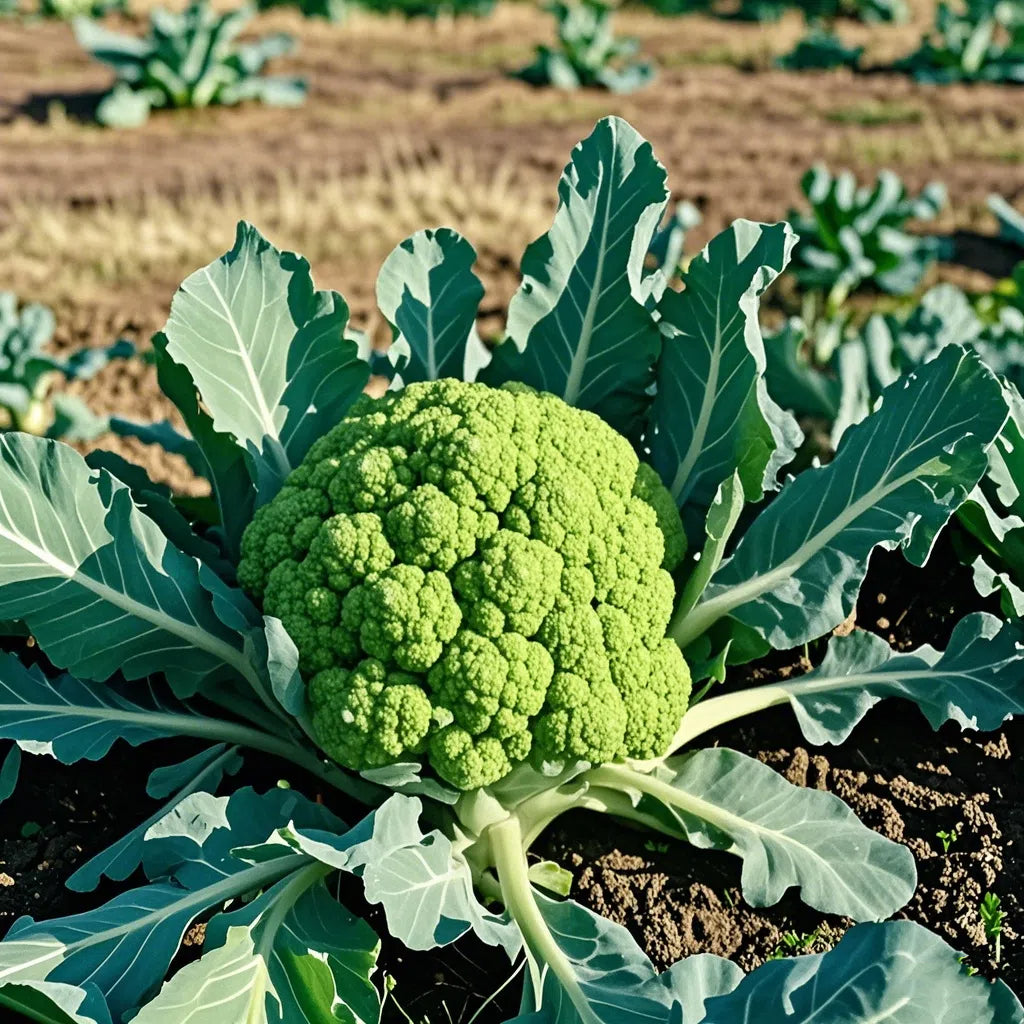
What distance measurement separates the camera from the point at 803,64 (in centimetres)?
1350

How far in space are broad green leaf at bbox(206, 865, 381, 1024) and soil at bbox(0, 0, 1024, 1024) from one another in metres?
0.25

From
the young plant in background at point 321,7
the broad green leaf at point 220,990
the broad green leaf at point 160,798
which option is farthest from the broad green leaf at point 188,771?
the young plant in background at point 321,7

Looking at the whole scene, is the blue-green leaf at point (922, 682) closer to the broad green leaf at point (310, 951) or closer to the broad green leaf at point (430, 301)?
the broad green leaf at point (310, 951)

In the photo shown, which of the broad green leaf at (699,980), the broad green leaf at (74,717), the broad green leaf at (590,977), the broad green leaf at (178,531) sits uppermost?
the broad green leaf at (178,531)

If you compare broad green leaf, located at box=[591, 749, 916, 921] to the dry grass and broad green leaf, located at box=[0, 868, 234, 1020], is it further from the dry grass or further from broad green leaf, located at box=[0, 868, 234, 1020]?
the dry grass

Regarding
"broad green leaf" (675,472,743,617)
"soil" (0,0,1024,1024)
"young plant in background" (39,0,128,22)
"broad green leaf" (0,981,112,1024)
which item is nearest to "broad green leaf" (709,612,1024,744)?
"soil" (0,0,1024,1024)

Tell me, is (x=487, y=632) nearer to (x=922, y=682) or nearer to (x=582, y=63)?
(x=922, y=682)

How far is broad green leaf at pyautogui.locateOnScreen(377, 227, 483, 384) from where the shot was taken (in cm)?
371

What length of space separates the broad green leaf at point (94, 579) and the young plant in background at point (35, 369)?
2.57m

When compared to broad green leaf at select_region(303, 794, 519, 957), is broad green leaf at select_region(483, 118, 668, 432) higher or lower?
higher

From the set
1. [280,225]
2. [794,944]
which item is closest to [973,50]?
[280,225]

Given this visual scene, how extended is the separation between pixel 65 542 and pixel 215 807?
2.55 feet

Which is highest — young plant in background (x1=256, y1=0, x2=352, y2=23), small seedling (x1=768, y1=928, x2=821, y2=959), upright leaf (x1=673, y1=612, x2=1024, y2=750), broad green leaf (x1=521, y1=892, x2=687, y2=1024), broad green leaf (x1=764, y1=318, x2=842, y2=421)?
young plant in background (x1=256, y1=0, x2=352, y2=23)

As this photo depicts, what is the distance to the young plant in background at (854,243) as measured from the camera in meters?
7.20
